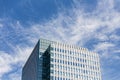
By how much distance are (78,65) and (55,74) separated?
1715cm

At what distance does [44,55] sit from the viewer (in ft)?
543

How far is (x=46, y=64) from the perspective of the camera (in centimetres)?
16325

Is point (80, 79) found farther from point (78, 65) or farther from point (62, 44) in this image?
point (62, 44)

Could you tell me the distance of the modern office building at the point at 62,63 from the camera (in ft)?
524

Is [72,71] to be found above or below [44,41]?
below

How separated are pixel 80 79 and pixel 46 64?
2131 cm

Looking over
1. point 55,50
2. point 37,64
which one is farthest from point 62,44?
point 37,64

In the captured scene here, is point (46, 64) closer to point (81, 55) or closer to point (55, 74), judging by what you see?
point (55, 74)

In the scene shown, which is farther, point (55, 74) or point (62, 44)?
point (62, 44)

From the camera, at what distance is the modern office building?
159750 millimetres

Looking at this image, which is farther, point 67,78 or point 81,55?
point 81,55

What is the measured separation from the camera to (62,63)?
162 m

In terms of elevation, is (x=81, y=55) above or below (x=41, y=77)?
above

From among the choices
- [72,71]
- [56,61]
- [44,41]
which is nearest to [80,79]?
[72,71]
